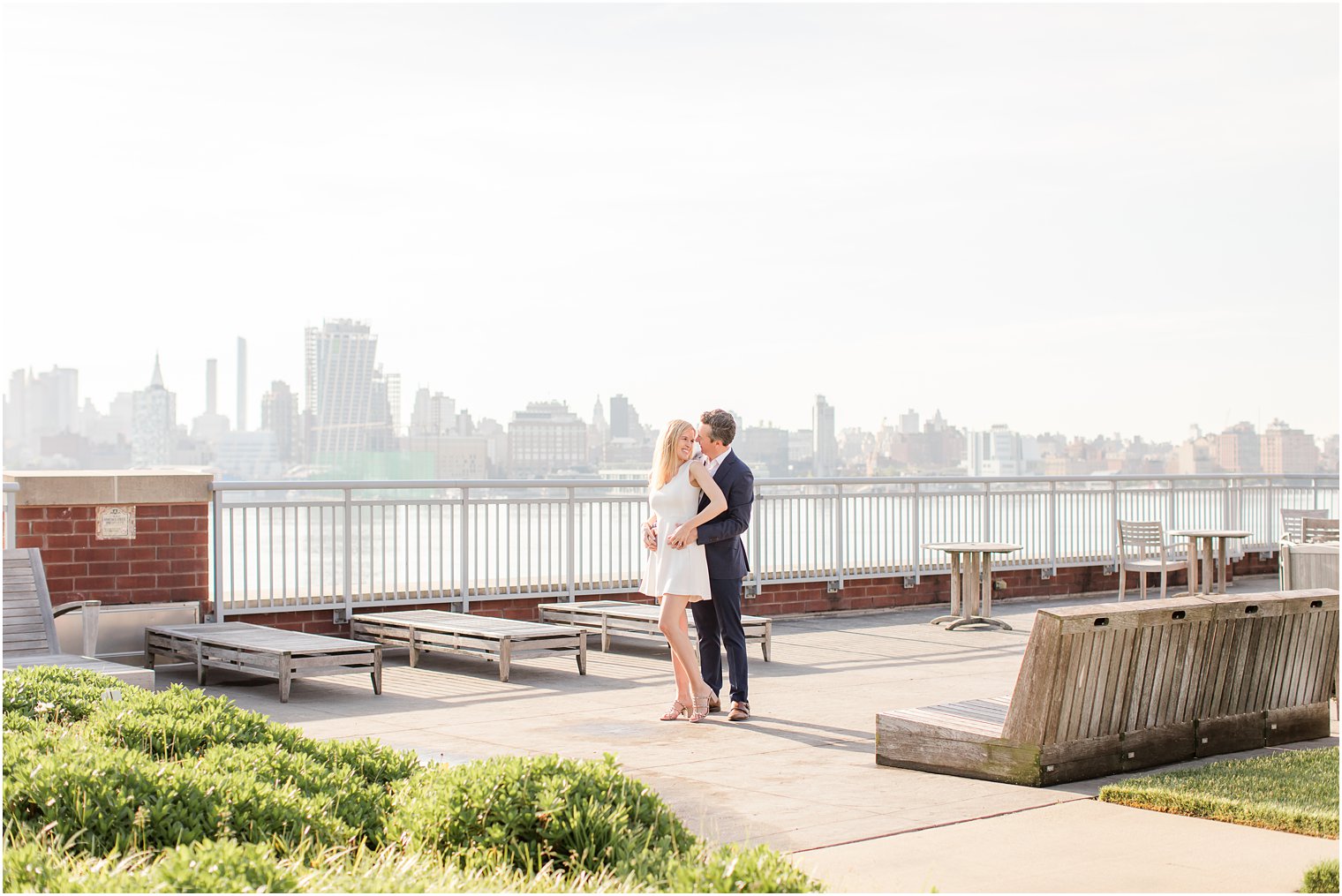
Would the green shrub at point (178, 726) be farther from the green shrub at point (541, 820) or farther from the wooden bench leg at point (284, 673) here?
the wooden bench leg at point (284, 673)

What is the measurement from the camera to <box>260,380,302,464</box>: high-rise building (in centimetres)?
10344

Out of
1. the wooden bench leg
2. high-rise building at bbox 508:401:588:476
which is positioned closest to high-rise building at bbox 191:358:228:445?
high-rise building at bbox 508:401:588:476

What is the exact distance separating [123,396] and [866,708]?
378ft

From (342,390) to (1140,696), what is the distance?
338ft

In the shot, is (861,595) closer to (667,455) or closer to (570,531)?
(570,531)

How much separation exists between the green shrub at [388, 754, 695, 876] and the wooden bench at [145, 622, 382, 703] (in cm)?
496

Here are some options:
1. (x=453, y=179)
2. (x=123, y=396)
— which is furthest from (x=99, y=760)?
(x=123, y=396)

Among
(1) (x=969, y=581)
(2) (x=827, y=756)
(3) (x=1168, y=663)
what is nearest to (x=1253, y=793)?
(3) (x=1168, y=663)

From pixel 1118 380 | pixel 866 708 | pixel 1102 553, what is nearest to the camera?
pixel 866 708

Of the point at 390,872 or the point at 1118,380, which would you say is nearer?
the point at 390,872

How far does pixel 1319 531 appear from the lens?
683 inches

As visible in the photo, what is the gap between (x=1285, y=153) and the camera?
33.6 m

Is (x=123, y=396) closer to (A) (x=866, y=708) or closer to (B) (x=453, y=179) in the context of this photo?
(B) (x=453, y=179)

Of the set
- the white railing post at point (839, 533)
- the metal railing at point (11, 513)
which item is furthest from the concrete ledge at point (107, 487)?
the white railing post at point (839, 533)
